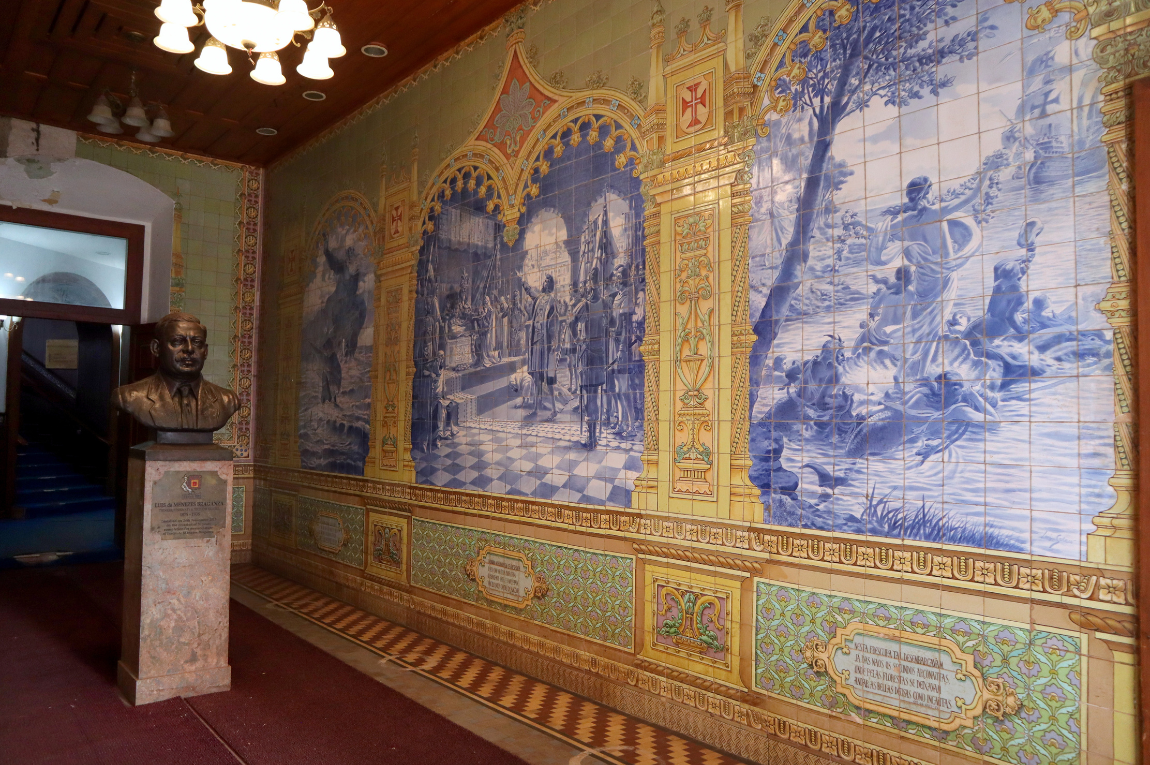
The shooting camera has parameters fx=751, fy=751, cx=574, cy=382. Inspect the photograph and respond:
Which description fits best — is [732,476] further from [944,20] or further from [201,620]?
[201,620]

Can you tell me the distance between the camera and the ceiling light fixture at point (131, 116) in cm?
645

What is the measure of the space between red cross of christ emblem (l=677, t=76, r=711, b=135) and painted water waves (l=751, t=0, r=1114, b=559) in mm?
429

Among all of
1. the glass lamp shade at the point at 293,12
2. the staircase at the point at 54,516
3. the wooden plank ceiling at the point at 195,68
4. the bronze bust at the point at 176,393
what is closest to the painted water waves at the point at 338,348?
the wooden plank ceiling at the point at 195,68

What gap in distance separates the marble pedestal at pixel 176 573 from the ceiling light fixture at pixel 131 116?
3.62 metres

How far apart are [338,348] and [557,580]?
359 centimetres

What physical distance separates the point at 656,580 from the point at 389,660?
2.12 metres

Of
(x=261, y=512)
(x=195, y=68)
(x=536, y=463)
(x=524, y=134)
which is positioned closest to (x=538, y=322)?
(x=536, y=463)

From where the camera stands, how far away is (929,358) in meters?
3.03

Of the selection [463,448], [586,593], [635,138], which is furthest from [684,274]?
[463,448]

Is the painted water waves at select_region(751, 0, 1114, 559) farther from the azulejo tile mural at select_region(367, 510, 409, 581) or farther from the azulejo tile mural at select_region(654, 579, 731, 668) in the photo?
the azulejo tile mural at select_region(367, 510, 409, 581)

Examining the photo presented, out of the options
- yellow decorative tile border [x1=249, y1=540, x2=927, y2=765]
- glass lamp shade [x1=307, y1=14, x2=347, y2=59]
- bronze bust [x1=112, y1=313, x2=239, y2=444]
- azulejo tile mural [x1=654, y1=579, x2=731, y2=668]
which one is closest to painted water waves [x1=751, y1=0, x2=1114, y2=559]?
azulejo tile mural [x1=654, y1=579, x2=731, y2=668]

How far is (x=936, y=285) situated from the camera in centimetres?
303

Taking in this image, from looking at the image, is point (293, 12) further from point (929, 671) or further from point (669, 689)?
point (929, 671)

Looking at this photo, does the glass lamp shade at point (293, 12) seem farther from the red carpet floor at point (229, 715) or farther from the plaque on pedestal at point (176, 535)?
the red carpet floor at point (229, 715)
